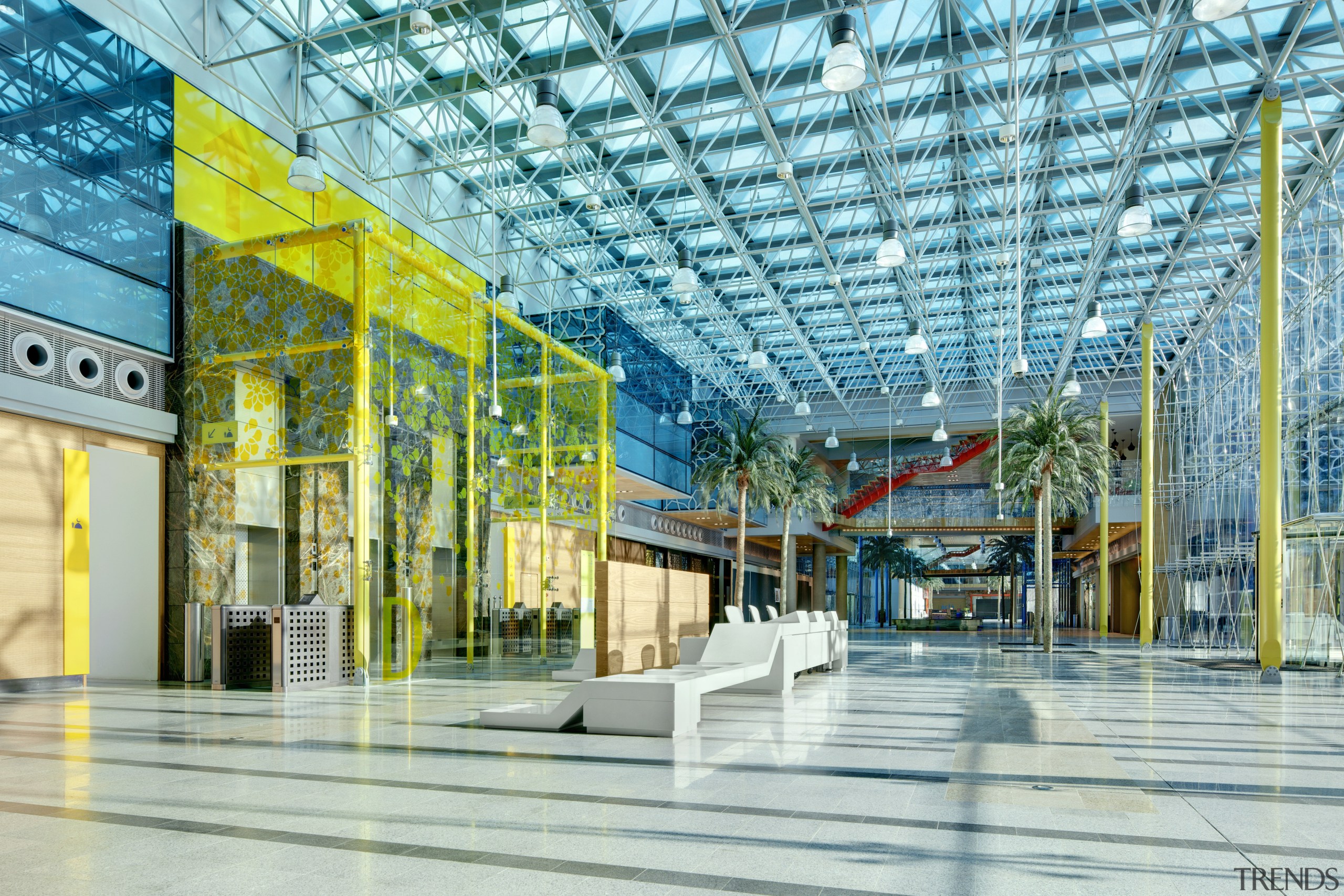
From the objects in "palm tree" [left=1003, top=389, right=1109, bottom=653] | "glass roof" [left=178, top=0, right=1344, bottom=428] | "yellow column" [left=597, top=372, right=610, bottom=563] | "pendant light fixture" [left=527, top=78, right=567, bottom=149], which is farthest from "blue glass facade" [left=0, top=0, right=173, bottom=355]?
"palm tree" [left=1003, top=389, right=1109, bottom=653]

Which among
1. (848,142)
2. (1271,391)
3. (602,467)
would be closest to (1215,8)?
(1271,391)

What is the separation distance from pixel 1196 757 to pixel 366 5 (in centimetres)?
1959

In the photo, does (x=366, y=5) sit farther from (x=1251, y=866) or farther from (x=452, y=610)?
(x=1251, y=866)

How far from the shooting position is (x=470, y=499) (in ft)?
64.6

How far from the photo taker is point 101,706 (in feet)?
39.4

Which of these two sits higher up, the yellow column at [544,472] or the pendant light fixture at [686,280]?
the pendant light fixture at [686,280]

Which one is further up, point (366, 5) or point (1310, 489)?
point (366, 5)

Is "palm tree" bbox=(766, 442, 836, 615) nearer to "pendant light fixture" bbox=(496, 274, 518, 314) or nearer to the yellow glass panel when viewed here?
"pendant light fixture" bbox=(496, 274, 518, 314)

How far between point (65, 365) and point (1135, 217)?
16594mm

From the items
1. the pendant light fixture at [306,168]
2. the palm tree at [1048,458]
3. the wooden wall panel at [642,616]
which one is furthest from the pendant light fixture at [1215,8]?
the palm tree at [1048,458]

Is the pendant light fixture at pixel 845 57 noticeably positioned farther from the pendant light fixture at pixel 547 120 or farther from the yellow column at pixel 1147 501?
the yellow column at pixel 1147 501

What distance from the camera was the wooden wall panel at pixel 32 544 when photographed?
1420cm

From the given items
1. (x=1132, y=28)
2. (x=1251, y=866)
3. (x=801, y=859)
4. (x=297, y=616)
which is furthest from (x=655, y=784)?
(x=1132, y=28)

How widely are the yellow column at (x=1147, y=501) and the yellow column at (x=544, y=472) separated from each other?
18.2m
